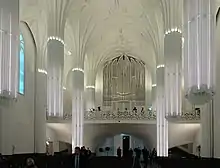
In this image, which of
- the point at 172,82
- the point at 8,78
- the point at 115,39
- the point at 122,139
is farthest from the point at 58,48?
the point at 122,139

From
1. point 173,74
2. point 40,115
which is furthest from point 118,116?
point 173,74

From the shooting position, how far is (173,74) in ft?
73.7

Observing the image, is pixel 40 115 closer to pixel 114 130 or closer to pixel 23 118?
pixel 23 118

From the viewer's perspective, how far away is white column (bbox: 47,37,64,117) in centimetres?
2286

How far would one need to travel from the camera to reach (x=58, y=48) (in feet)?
76.6

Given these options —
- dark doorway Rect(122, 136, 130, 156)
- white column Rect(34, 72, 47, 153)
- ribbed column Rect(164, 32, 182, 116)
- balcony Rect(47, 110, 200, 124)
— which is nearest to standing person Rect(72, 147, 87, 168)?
ribbed column Rect(164, 32, 182, 116)

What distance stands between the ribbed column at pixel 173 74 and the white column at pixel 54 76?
5.71 meters

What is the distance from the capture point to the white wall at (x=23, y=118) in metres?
24.5

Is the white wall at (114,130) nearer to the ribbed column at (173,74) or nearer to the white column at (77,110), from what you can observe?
the white column at (77,110)

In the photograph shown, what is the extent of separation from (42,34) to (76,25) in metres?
2.73

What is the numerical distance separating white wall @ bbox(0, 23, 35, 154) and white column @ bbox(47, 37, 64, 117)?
2.74 m

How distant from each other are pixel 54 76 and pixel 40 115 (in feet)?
25.7

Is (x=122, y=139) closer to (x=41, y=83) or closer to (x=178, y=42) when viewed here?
(x=41, y=83)

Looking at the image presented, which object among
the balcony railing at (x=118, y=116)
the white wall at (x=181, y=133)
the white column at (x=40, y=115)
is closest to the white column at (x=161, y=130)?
the white wall at (x=181, y=133)
